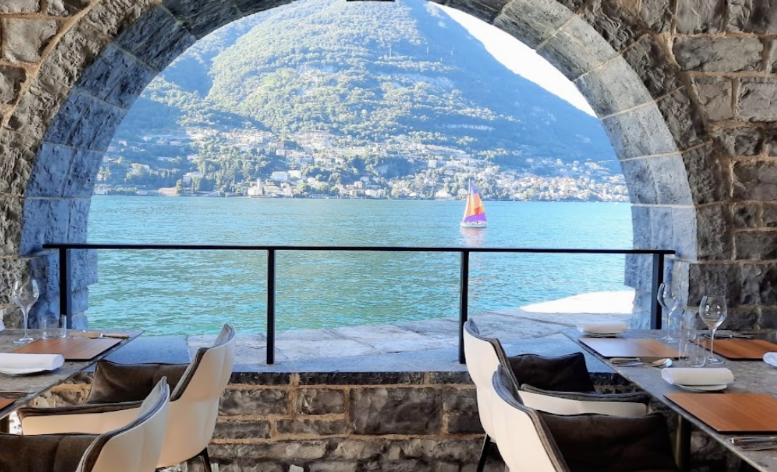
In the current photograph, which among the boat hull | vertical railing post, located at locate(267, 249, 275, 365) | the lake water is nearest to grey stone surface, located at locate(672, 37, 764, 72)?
vertical railing post, located at locate(267, 249, 275, 365)

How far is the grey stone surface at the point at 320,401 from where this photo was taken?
9.94ft

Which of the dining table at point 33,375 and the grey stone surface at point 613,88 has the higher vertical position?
the grey stone surface at point 613,88

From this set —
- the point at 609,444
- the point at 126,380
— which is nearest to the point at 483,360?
the point at 609,444

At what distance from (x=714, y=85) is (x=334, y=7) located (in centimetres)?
4906

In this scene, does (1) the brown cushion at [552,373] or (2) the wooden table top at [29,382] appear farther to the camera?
(1) the brown cushion at [552,373]

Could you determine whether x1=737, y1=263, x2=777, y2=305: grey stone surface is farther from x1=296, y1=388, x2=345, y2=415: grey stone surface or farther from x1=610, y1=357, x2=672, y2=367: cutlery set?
x1=296, y1=388, x2=345, y2=415: grey stone surface

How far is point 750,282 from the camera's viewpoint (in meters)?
3.22

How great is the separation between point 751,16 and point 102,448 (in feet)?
10.5

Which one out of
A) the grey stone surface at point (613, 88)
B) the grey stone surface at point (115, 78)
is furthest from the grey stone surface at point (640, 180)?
the grey stone surface at point (115, 78)

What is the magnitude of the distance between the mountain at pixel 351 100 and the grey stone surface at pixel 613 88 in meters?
36.5

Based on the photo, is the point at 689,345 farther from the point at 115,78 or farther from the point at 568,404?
the point at 115,78

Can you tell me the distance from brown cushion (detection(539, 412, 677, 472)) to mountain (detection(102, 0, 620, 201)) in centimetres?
3800

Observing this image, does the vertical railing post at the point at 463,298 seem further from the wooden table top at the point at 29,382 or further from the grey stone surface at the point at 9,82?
the grey stone surface at the point at 9,82

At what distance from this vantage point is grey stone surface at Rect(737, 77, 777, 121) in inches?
124
